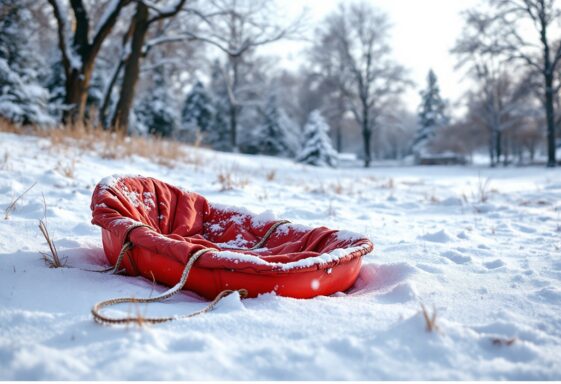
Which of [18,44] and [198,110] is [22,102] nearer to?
[18,44]

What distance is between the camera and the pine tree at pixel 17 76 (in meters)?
8.63

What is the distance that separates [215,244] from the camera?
9.11 ft

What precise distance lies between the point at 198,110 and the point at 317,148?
36.9 ft

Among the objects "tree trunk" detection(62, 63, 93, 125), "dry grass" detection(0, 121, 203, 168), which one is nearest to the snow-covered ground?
"dry grass" detection(0, 121, 203, 168)

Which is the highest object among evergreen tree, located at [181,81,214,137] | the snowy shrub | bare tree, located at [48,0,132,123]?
evergreen tree, located at [181,81,214,137]

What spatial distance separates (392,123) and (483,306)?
2440 centimetres

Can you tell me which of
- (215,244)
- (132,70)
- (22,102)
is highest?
(132,70)

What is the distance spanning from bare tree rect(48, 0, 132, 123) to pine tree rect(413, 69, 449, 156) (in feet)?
94.2

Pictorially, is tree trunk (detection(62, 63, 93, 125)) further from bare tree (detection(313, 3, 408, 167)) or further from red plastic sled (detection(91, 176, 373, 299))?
bare tree (detection(313, 3, 408, 167))

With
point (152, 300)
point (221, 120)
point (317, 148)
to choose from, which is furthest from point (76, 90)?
point (221, 120)

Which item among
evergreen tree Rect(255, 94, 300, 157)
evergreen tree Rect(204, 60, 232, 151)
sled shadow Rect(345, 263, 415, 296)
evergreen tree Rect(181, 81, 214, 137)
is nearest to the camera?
sled shadow Rect(345, 263, 415, 296)

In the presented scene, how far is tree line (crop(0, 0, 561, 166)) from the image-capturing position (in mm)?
9195

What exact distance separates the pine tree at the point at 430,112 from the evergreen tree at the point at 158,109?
2035 cm

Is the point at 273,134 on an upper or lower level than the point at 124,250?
upper
